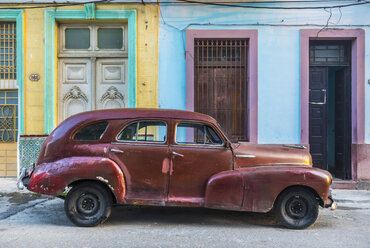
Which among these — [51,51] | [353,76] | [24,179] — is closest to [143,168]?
[24,179]

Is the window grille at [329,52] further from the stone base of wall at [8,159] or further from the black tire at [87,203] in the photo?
the stone base of wall at [8,159]

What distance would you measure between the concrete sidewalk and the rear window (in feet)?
8.84

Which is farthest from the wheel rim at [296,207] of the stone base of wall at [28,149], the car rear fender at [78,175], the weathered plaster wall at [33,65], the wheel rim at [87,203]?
the weathered plaster wall at [33,65]

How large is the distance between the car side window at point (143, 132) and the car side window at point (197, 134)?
25 cm

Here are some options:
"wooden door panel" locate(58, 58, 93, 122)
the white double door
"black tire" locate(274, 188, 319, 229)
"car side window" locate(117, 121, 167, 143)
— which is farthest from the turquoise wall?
"black tire" locate(274, 188, 319, 229)

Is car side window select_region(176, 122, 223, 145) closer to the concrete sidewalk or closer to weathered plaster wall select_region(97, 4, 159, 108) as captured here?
the concrete sidewalk

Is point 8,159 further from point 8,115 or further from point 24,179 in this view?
point 24,179

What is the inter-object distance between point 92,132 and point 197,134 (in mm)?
1642

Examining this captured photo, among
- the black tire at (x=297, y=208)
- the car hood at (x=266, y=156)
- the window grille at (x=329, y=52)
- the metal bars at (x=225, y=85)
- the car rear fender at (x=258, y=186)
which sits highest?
the window grille at (x=329, y=52)

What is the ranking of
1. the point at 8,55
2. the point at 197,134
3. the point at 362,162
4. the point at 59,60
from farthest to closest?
the point at 59,60 < the point at 8,55 < the point at 362,162 < the point at 197,134

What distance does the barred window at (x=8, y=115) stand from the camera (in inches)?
353

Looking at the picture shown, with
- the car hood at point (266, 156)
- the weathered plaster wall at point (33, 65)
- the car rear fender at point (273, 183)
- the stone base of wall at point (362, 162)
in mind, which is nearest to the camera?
A: the car rear fender at point (273, 183)

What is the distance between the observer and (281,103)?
8.59m

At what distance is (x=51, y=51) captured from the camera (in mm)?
8766
